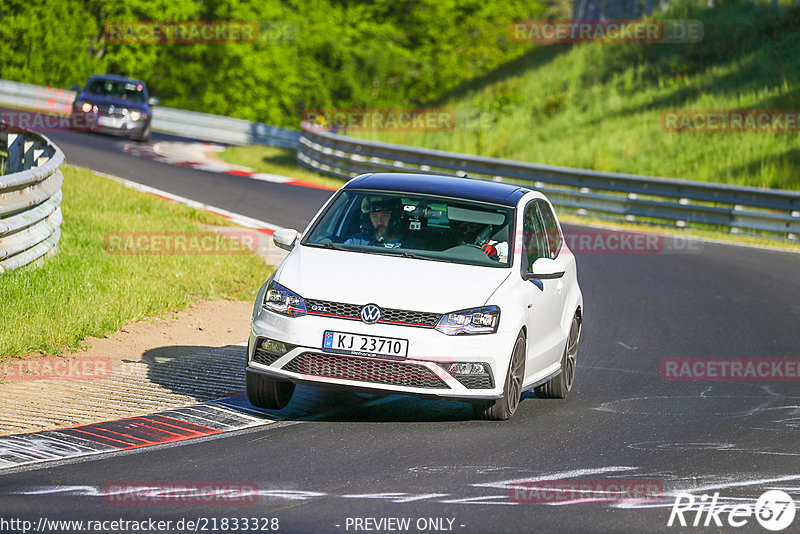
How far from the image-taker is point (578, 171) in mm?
26734

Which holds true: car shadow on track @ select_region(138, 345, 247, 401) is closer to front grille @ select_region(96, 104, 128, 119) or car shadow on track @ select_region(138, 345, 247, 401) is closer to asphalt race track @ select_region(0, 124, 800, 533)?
asphalt race track @ select_region(0, 124, 800, 533)

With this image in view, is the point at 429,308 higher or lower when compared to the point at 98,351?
higher

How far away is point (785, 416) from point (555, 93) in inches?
1247

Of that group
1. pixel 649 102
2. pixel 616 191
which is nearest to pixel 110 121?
pixel 649 102

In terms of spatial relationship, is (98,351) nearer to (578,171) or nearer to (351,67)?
(578,171)

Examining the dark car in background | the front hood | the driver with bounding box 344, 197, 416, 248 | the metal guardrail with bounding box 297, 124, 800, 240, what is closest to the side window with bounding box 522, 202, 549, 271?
the front hood

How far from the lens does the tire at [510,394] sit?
8.72 meters

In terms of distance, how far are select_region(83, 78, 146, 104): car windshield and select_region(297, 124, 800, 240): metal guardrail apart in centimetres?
766

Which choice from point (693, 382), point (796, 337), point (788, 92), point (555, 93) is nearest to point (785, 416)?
point (693, 382)

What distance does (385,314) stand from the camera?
826cm

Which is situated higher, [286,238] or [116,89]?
[286,238]

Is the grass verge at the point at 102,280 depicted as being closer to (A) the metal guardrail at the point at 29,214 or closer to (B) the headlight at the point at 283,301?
(A) the metal guardrail at the point at 29,214

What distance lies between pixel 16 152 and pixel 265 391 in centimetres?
910

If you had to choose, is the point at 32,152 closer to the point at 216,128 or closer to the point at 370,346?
the point at 370,346
